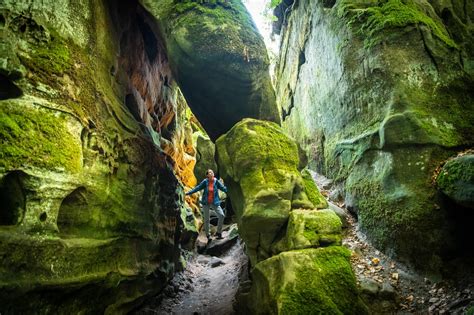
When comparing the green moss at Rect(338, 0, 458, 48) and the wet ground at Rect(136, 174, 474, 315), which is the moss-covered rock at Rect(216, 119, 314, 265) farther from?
the green moss at Rect(338, 0, 458, 48)

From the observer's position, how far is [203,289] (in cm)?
799

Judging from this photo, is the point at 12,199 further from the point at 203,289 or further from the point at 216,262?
the point at 216,262

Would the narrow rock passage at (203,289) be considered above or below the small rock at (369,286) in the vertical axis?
below

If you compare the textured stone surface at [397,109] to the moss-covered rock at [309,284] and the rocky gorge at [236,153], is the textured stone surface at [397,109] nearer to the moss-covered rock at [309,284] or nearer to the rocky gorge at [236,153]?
the rocky gorge at [236,153]

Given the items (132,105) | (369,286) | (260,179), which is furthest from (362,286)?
(132,105)

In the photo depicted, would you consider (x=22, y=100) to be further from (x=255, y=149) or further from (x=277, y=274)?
(x=277, y=274)

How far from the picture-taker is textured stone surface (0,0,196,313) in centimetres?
372

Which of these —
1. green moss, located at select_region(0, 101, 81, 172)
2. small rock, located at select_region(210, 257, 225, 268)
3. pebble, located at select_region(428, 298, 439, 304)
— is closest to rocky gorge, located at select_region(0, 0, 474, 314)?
green moss, located at select_region(0, 101, 81, 172)

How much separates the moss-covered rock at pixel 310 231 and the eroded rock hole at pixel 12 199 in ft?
14.6

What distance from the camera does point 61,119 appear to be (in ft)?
14.8

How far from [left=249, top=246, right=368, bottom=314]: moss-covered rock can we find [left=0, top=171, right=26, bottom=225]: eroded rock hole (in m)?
4.12

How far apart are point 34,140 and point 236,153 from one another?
160 inches

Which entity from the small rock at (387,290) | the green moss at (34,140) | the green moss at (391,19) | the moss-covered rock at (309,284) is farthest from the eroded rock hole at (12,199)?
the green moss at (391,19)

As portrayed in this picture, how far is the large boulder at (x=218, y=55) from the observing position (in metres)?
7.36
